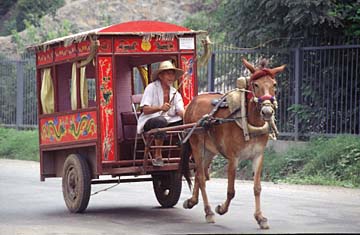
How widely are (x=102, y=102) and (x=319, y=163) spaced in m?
6.01

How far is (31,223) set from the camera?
1175 centimetres

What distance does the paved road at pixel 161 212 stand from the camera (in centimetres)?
1099

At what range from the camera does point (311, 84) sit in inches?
735

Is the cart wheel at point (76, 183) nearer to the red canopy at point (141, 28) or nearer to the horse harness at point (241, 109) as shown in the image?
the horse harness at point (241, 109)

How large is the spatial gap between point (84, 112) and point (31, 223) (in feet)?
5.89

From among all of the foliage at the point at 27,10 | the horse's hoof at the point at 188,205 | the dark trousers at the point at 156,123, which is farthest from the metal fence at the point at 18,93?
the horse's hoof at the point at 188,205

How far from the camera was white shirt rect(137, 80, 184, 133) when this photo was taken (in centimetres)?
1217

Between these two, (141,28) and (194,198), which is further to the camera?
(141,28)

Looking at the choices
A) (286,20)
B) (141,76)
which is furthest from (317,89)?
(141,76)

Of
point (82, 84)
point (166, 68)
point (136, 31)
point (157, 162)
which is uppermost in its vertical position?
point (136, 31)

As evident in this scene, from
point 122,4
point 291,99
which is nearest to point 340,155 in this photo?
point 291,99

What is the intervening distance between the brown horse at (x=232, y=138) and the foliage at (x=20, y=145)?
41.0ft

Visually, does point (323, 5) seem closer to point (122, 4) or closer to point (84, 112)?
point (84, 112)

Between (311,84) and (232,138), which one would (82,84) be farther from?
(311,84)
